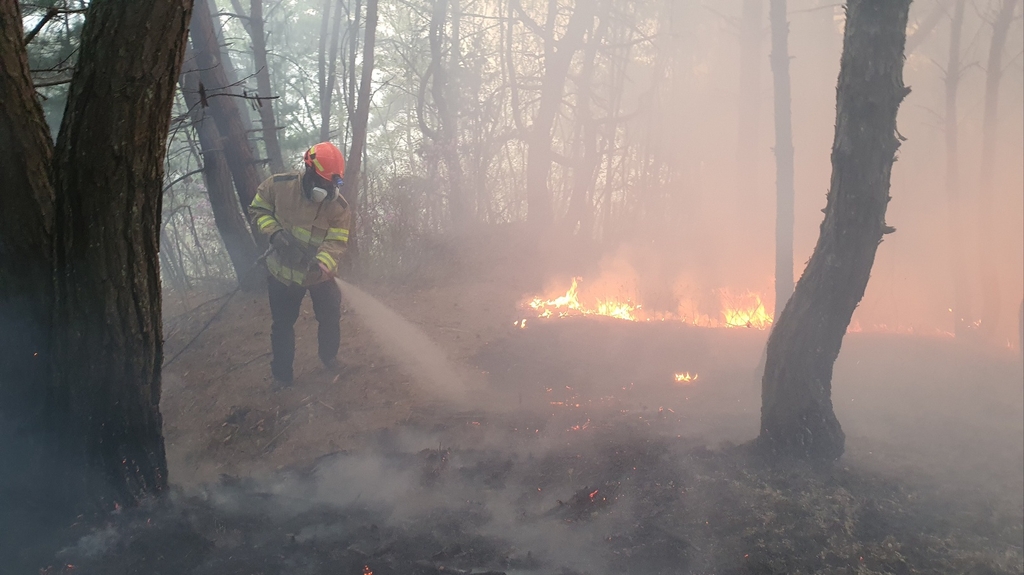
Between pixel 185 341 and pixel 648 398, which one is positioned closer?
pixel 648 398

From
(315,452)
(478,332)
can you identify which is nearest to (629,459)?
(315,452)

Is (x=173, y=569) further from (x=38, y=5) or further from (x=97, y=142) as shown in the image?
(x=38, y=5)

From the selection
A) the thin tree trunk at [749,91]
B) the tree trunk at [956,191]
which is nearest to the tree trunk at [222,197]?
the thin tree trunk at [749,91]

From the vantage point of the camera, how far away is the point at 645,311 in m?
12.0

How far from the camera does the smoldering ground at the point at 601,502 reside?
4125 millimetres

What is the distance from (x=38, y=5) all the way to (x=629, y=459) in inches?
223

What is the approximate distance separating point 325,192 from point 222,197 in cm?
349

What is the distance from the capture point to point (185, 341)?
8484 mm

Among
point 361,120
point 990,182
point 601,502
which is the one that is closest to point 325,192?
point 601,502

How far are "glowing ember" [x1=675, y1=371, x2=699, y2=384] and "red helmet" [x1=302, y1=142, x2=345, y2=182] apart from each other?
4974mm

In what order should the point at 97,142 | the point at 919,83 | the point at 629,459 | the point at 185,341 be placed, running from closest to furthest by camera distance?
the point at 97,142 < the point at 629,459 < the point at 185,341 < the point at 919,83

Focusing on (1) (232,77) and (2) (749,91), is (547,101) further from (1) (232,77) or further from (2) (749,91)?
(1) (232,77)

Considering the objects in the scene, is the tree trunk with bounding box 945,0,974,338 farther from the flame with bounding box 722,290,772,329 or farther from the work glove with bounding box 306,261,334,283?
the work glove with bounding box 306,261,334,283

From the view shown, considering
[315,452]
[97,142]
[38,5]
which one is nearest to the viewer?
[97,142]
